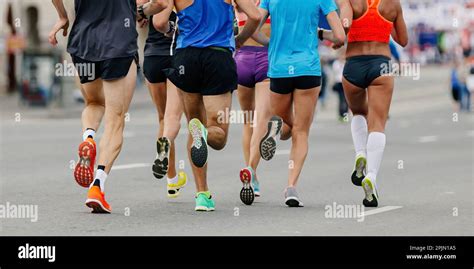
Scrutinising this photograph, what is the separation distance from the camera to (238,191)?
1359cm

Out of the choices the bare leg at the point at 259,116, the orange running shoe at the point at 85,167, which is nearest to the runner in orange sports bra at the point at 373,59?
the bare leg at the point at 259,116

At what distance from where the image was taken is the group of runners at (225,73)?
10992 mm

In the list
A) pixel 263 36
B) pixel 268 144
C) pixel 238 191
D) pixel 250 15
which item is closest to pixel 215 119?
pixel 268 144

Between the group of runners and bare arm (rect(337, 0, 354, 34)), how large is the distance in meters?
0.01

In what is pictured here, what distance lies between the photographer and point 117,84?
11.0 m

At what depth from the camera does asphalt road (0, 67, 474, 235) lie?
10.3m

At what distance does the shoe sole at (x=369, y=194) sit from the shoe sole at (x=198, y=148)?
5.68ft

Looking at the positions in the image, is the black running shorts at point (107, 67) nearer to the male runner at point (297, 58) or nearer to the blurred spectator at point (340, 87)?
the male runner at point (297, 58)

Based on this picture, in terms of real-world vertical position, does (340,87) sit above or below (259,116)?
above

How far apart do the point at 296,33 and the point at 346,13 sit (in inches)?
18.2

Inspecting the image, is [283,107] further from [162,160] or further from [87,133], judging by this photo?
[87,133]
